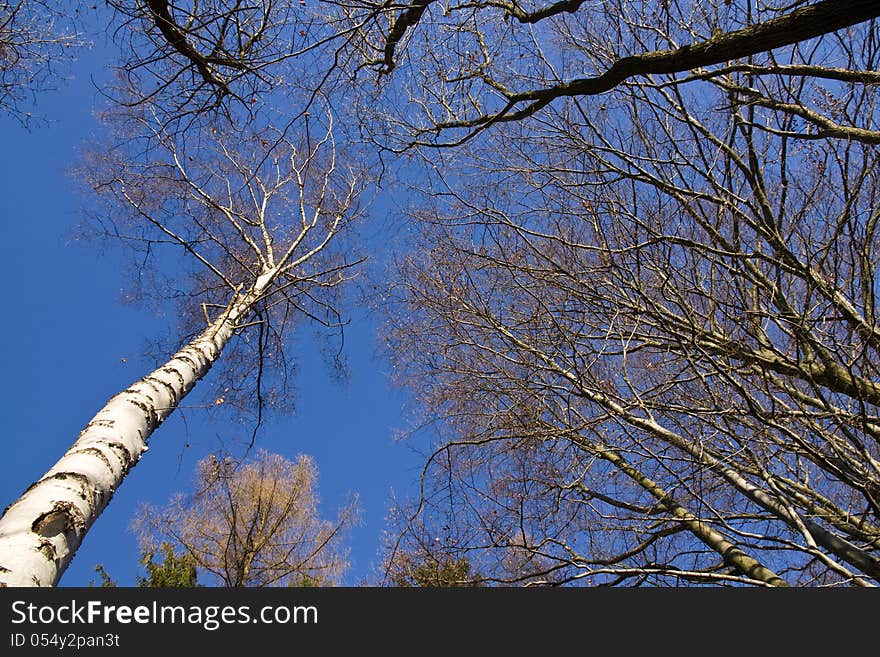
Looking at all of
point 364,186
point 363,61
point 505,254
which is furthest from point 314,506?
point 363,61

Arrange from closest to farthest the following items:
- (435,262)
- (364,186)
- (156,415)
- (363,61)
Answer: (156,415) < (363,61) < (435,262) < (364,186)

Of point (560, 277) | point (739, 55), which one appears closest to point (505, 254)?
point (560, 277)

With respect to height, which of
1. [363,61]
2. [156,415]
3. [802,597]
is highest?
[363,61]

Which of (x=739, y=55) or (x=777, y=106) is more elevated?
(x=777, y=106)

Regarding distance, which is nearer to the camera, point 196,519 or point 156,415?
point 156,415

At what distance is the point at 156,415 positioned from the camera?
2.93 metres

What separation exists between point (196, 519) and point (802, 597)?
818 centimetres

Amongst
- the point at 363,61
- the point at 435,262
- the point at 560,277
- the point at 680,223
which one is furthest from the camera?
the point at 435,262

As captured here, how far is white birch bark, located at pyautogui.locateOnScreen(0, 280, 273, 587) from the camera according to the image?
1.82 meters

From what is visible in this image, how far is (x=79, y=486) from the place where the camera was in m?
2.13

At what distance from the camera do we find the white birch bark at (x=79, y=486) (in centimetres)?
182

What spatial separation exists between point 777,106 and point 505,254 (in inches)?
74.6

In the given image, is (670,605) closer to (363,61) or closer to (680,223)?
(680,223)

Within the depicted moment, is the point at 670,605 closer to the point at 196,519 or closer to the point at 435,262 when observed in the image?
the point at 435,262
